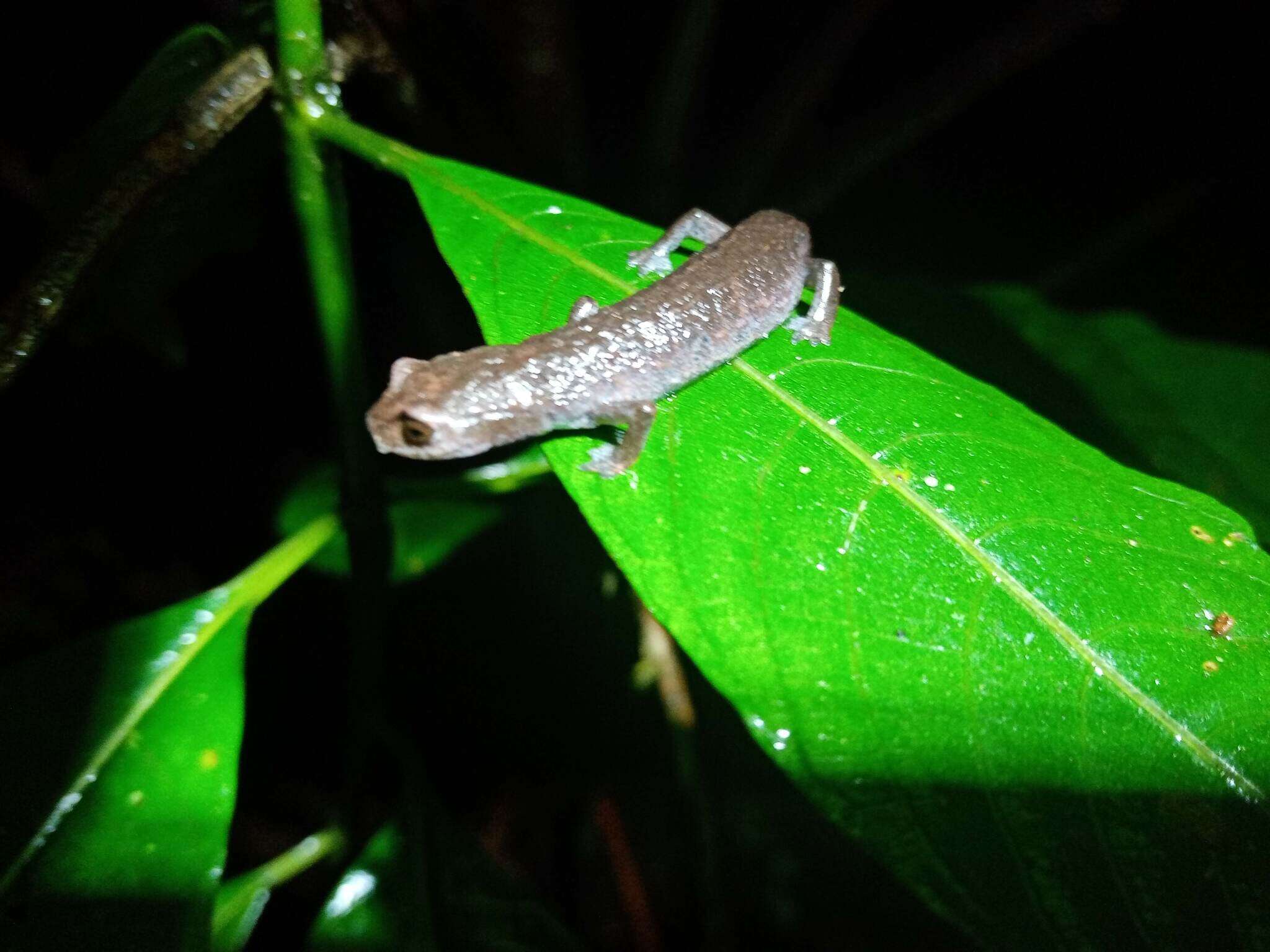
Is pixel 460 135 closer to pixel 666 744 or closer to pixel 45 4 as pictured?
pixel 45 4

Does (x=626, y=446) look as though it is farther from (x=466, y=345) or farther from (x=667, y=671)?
(x=466, y=345)

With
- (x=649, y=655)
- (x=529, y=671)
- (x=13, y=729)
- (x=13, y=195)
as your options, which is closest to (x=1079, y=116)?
(x=649, y=655)

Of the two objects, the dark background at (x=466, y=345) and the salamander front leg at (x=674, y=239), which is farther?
the dark background at (x=466, y=345)

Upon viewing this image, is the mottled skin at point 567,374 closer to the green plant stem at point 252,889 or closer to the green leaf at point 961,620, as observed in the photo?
the green leaf at point 961,620

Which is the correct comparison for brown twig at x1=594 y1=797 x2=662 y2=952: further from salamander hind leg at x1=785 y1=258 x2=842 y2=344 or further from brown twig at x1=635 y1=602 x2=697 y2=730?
salamander hind leg at x1=785 y1=258 x2=842 y2=344

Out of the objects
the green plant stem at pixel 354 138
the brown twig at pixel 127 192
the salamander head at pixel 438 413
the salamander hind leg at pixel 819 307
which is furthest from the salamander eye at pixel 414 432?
the salamander hind leg at pixel 819 307

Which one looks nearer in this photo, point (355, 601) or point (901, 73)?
point (355, 601)
